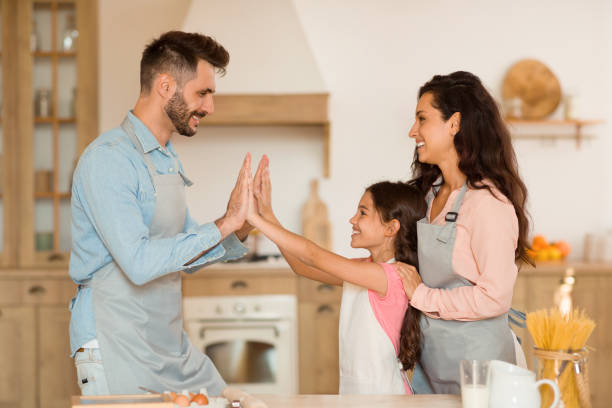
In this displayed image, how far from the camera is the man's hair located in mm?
1862

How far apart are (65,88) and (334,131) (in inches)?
69.2

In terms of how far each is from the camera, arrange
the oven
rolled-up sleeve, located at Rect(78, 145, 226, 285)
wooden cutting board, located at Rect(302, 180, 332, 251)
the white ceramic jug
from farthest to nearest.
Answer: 1. wooden cutting board, located at Rect(302, 180, 332, 251)
2. the oven
3. rolled-up sleeve, located at Rect(78, 145, 226, 285)
4. the white ceramic jug

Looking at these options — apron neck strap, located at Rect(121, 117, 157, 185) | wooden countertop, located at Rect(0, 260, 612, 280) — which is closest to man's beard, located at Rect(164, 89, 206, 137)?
apron neck strap, located at Rect(121, 117, 157, 185)

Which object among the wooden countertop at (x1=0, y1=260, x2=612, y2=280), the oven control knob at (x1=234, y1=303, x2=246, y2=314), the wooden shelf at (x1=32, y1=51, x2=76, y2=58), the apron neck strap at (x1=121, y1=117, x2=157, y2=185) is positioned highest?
the wooden shelf at (x1=32, y1=51, x2=76, y2=58)

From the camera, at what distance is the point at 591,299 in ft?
12.1

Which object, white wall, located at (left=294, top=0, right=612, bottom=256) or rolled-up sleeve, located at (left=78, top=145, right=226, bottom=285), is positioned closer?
rolled-up sleeve, located at (left=78, top=145, right=226, bottom=285)

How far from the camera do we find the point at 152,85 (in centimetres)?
187

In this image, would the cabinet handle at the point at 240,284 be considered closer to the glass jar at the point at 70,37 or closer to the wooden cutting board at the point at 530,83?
the glass jar at the point at 70,37

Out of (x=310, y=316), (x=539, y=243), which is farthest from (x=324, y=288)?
(x=539, y=243)

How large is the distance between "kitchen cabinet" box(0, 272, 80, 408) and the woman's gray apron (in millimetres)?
2551

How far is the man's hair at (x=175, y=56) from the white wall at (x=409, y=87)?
2.32m

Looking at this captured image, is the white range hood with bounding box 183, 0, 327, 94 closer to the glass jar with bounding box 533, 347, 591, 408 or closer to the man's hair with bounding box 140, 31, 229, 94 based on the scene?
the man's hair with bounding box 140, 31, 229, 94

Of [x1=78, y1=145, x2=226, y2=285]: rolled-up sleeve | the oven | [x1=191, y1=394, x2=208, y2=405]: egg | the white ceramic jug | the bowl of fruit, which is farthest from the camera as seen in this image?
the bowl of fruit

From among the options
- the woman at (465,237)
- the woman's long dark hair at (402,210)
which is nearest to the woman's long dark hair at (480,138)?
the woman at (465,237)
